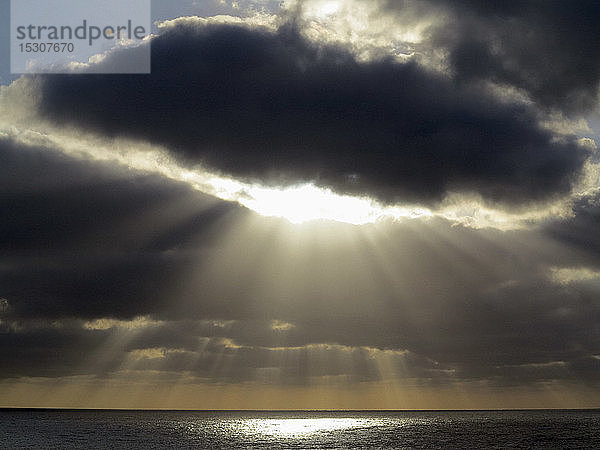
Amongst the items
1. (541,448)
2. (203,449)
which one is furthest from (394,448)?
(203,449)

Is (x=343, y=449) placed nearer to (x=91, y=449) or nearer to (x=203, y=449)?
(x=203, y=449)

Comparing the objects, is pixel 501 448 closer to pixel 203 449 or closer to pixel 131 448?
pixel 203 449

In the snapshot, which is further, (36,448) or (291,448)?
(291,448)

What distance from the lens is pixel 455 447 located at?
16112 centimetres

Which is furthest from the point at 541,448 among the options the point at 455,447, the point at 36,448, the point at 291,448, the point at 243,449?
the point at 36,448

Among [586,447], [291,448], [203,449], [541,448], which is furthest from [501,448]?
[203,449]

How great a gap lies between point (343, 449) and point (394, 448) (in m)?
13.0

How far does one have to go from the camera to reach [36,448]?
146m

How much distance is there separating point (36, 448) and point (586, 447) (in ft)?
449

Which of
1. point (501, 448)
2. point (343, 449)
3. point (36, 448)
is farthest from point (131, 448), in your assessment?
point (501, 448)

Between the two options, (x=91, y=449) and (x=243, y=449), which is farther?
(x=243, y=449)

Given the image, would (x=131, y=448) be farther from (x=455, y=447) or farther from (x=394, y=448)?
(x=455, y=447)

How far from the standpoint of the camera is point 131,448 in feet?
501

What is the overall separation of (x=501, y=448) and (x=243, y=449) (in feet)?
216
